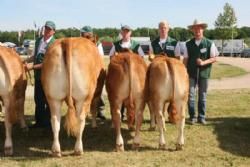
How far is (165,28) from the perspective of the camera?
29.1 feet

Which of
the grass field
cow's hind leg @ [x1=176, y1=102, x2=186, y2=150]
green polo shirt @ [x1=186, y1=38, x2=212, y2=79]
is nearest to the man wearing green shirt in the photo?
green polo shirt @ [x1=186, y1=38, x2=212, y2=79]

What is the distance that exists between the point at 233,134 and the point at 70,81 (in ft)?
12.5

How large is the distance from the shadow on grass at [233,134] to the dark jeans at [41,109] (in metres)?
3.42

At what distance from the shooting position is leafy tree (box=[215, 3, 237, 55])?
59406 mm

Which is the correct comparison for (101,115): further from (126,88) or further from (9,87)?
(9,87)

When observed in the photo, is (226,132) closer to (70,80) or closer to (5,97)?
(70,80)

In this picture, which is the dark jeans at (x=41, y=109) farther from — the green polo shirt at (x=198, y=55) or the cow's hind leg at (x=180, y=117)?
the green polo shirt at (x=198, y=55)

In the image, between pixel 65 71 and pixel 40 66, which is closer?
pixel 65 71

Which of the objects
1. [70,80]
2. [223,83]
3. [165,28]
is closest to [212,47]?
[165,28]

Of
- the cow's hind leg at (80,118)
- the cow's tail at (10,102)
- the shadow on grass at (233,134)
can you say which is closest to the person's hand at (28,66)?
the cow's tail at (10,102)

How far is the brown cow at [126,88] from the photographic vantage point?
278 inches

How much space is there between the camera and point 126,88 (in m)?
7.06

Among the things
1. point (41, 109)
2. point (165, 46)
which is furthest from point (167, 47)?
point (41, 109)

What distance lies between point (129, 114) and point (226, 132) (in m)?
2.57
